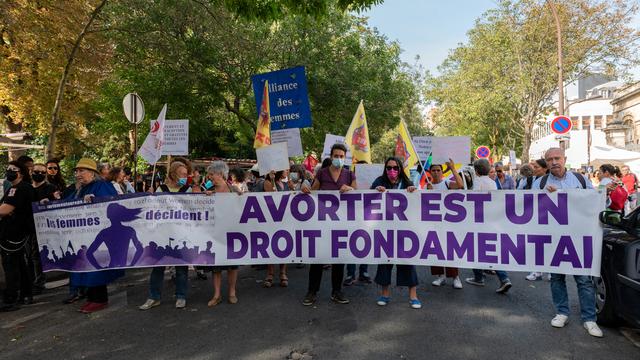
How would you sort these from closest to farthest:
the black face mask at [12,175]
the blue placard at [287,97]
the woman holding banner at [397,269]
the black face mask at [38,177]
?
the woman holding banner at [397,269], the black face mask at [12,175], the black face mask at [38,177], the blue placard at [287,97]

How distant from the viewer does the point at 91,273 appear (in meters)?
5.63

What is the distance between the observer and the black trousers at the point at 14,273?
581cm

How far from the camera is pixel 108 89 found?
17453 mm

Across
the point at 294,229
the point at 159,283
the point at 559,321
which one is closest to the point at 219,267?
the point at 159,283

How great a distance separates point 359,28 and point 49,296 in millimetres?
17800

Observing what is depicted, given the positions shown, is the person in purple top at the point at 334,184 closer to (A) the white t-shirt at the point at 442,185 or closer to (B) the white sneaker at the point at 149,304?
(A) the white t-shirt at the point at 442,185

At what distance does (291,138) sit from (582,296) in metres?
4.76

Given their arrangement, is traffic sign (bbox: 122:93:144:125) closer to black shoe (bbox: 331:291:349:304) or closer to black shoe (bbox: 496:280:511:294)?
black shoe (bbox: 331:291:349:304)

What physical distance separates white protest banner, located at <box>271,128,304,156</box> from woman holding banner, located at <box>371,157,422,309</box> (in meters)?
2.42

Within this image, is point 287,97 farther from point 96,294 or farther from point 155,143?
point 96,294

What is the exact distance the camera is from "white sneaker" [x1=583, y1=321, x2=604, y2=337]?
4465 mm

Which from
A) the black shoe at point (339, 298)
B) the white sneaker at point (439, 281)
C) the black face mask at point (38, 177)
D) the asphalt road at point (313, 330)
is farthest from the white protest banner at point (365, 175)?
the black face mask at point (38, 177)

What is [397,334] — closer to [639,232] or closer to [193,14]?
[639,232]

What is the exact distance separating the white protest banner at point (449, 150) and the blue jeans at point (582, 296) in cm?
222
